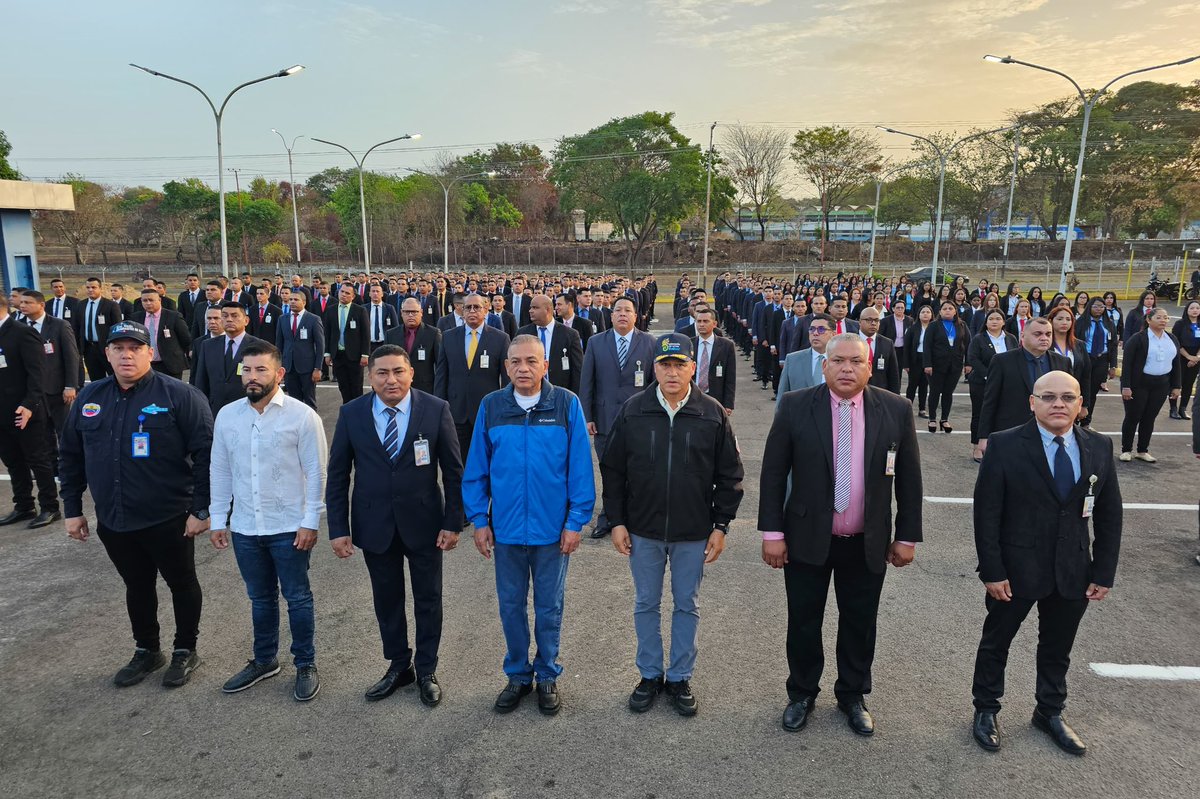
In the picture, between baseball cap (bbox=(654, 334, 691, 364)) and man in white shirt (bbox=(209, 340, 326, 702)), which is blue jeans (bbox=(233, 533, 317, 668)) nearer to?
man in white shirt (bbox=(209, 340, 326, 702))

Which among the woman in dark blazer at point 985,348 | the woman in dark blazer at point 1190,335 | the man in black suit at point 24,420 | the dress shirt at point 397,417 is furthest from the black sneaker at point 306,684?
the woman in dark blazer at point 1190,335

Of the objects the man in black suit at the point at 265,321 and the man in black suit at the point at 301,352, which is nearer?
the man in black suit at the point at 301,352

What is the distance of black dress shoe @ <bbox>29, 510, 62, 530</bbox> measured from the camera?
21.9 ft

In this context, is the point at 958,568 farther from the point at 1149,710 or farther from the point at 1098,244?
the point at 1098,244

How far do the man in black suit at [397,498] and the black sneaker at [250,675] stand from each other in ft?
2.32

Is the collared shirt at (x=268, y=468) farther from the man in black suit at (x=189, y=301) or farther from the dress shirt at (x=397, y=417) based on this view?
the man in black suit at (x=189, y=301)

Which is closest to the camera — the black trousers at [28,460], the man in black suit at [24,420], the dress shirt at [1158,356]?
the man in black suit at [24,420]

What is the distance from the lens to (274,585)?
13.8ft

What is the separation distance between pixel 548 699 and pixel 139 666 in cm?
252

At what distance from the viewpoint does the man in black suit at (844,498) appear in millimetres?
3635

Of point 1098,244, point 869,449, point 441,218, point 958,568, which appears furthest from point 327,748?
point 1098,244

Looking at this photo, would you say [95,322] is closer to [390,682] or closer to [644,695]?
[390,682]

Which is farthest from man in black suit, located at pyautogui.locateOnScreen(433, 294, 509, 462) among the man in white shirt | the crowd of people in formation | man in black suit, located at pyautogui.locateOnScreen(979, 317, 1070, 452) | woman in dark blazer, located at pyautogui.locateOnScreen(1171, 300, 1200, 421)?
woman in dark blazer, located at pyautogui.locateOnScreen(1171, 300, 1200, 421)

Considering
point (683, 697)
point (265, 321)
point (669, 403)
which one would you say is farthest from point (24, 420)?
point (683, 697)
